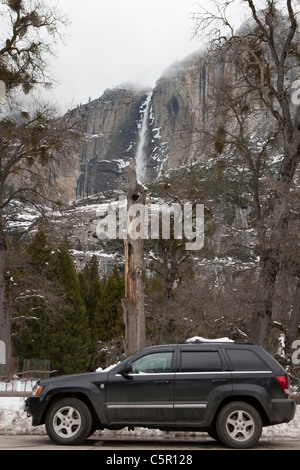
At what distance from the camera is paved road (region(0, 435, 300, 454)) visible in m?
8.41

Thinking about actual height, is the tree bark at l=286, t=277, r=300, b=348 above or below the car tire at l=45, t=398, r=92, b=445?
above

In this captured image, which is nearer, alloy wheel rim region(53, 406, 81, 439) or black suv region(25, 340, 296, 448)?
black suv region(25, 340, 296, 448)

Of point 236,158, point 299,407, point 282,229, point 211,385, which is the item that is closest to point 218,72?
point 236,158

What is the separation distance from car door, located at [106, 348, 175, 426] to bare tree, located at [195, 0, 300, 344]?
875 cm

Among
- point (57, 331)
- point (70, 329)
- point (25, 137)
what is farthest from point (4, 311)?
point (70, 329)

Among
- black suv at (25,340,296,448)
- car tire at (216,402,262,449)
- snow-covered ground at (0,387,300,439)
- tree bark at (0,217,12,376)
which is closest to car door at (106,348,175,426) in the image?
black suv at (25,340,296,448)

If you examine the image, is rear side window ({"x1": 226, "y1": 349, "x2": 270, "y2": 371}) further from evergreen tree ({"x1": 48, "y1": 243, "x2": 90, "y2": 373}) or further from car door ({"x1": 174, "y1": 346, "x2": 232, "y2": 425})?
evergreen tree ({"x1": 48, "y1": 243, "x2": 90, "y2": 373})

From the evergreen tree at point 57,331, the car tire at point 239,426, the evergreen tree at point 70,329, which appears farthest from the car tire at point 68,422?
the evergreen tree at point 70,329

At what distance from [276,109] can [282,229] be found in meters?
5.04

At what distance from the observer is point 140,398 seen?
866cm

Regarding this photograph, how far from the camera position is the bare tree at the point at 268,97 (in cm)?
1728

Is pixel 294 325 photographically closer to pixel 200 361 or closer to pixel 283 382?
pixel 283 382
